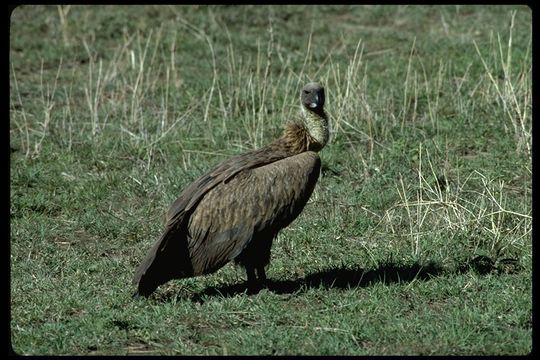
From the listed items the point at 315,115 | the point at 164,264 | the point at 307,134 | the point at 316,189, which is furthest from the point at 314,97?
the point at 316,189

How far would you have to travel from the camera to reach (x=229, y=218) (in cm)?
662

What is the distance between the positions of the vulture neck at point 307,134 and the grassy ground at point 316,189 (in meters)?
0.88

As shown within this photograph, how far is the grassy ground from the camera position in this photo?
6133mm

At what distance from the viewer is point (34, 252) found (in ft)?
25.6

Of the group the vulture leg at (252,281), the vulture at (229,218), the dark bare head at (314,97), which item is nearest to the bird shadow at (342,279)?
the vulture leg at (252,281)

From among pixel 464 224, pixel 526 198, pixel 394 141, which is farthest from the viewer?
pixel 394 141

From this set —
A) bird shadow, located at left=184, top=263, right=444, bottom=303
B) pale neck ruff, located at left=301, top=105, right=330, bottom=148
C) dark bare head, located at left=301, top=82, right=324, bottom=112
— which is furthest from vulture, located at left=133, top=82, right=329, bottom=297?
dark bare head, located at left=301, top=82, right=324, bottom=112

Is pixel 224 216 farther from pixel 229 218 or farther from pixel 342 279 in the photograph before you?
pixel 342 279

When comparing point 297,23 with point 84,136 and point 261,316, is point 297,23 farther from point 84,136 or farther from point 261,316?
point 261,316

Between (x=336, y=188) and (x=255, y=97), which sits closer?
(x=336, y=188)

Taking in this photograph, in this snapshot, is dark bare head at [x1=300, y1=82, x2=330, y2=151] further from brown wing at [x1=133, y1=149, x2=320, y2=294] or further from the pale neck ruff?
brown wing at [x1=133, y1=149, x2=320, y2=294]

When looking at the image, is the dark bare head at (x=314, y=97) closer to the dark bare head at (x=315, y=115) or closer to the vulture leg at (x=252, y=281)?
the dark bare head at (x=315, y=115)

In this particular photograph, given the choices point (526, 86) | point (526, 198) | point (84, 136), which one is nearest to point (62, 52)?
point (84, 136)

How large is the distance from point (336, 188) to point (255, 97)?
2.45m
